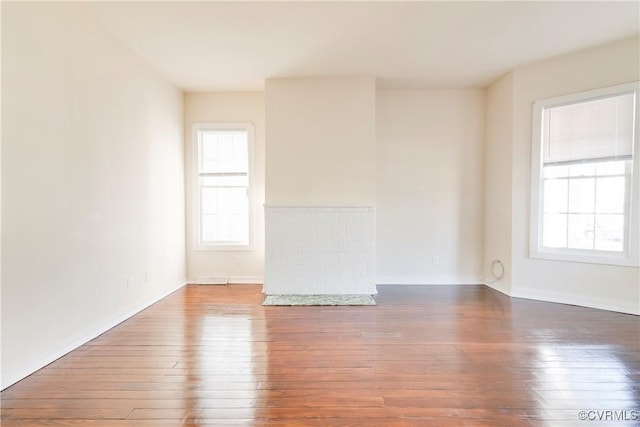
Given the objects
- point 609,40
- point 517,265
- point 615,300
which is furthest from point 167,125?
point 615,300

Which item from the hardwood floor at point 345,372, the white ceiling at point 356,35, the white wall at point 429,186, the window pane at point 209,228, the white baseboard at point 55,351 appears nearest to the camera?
the hardwood floor at point 345,372

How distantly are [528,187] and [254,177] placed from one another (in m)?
3.79

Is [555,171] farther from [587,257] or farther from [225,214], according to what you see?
[225,214]

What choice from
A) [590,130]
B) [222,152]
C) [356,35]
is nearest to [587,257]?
[590,130]

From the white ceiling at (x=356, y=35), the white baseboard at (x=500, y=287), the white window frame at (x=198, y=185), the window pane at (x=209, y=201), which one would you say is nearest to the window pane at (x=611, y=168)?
the white ceiling at (x=356, y=35)

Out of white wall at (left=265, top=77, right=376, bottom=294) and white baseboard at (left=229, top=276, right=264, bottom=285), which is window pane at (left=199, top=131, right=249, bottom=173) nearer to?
white wall at (left=265, top=77, right=376, bottom=294)

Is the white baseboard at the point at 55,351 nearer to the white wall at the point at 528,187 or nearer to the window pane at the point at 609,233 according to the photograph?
the white wall at the point at 528,187

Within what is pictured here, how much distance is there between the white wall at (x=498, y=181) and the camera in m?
4.29

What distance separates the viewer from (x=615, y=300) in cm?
356

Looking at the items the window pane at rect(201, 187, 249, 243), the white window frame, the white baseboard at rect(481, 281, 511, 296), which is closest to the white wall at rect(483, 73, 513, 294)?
the white baseboard at rect(481, 281, 511, 296)

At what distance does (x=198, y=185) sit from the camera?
4973 mm

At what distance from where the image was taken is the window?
3482mm

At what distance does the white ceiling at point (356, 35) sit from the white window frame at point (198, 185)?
2.67 feet

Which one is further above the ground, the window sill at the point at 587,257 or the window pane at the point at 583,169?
the window pane at the point at 583,169
